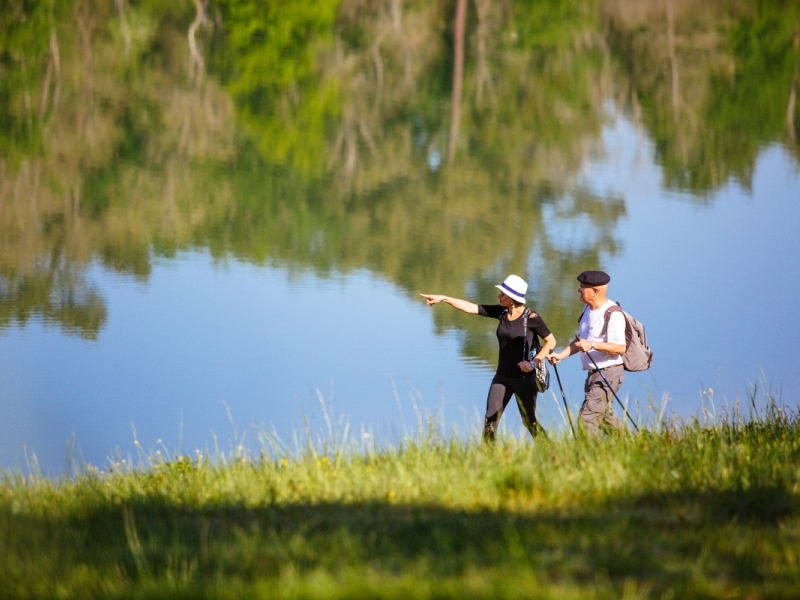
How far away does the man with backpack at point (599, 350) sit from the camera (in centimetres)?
826

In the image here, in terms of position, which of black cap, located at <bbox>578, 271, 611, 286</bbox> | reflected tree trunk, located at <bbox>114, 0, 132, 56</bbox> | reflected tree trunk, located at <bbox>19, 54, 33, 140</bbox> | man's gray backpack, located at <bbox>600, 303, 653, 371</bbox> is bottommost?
man's gray backpack, located at <bbox>600, 303, 653, 371</bbox>

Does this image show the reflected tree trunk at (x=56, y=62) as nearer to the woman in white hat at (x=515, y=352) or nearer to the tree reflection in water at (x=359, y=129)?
the tree reflection in water at (x=359, y=129)

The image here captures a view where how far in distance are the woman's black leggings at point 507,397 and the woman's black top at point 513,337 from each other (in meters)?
0.07

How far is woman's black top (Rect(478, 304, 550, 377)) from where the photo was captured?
880cm

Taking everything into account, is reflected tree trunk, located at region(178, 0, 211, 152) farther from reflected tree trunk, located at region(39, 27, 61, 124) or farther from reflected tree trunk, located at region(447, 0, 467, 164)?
reflected tree trunk, located at region(447, 0, 467, 164)

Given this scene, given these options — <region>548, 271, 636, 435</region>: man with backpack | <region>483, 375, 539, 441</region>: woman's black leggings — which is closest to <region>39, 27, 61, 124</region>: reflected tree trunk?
<region>483, 375, 539, 441</region>: woman's black leggings

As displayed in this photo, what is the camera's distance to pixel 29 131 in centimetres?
4734

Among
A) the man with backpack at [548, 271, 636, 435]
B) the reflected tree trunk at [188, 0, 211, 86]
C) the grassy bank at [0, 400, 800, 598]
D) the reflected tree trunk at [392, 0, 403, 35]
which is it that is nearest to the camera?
the grassy bank at [0, 400, 800, 598]

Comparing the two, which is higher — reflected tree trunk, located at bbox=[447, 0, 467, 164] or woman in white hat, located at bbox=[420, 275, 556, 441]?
reflected tree trunk, located at bbox=[447, 0, 467, 164]

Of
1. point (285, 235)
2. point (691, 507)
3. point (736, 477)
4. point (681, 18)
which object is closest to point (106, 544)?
point (691, 507)

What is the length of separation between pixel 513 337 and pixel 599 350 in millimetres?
804

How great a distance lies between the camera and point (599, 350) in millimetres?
8305

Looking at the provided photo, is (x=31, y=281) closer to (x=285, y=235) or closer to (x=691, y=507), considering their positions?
(x=285, y=235)

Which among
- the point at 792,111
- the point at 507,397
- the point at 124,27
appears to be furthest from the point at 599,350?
the point at 124,27
